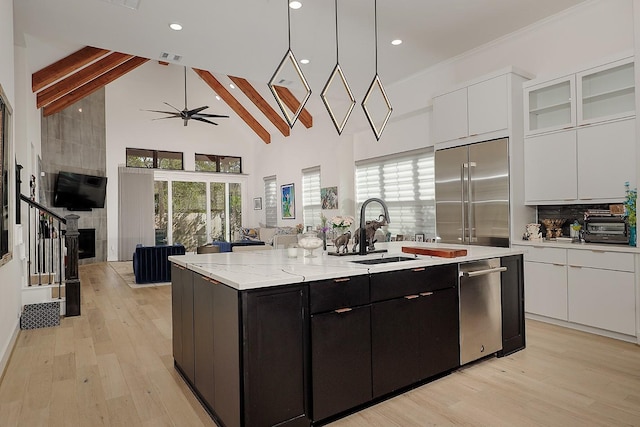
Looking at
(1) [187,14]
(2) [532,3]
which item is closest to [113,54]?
(1) [187,14]

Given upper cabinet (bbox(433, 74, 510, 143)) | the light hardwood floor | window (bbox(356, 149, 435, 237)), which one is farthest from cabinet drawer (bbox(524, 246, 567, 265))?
window (bbox(356, 149, 435, 237))

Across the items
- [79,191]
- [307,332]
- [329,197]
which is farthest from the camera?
[79,191]

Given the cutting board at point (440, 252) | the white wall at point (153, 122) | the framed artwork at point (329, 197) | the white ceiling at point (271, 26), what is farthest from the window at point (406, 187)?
the white wall at point (153, 122)

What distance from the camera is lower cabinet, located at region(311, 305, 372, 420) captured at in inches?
84.1

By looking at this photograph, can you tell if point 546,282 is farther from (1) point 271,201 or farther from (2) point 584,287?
(1) point 271,201

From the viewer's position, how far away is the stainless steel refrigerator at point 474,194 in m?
4.46

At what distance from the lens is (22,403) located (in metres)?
2.53

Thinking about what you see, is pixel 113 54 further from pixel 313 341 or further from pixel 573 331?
pixel 573 331

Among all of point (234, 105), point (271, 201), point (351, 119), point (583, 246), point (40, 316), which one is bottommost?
point (40, 316)

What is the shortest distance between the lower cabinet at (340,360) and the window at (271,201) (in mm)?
9087

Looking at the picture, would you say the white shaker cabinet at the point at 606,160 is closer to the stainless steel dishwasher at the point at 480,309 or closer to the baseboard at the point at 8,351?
the stainless steel dishwasher at the point at 480,309

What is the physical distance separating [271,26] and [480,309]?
3699 millimetres

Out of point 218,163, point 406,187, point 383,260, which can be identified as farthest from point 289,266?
point 218,163

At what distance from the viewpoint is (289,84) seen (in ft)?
20.3
